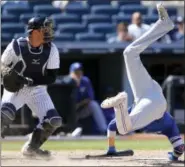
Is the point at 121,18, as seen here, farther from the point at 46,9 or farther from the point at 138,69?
the point at 138,69

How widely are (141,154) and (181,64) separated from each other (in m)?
6.59

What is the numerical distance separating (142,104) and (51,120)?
104cm

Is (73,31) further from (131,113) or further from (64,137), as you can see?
(131,113)

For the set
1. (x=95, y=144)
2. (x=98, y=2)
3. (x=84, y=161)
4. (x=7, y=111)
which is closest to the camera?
(x=84, y=161)

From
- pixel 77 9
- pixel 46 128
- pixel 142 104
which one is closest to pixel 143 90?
pixel 142 104

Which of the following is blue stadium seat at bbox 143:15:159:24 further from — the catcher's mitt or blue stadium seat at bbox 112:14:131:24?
the catcher's mitt

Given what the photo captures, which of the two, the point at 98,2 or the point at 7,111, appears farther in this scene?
the point at 98,2

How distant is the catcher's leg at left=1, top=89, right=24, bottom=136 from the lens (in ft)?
24.1

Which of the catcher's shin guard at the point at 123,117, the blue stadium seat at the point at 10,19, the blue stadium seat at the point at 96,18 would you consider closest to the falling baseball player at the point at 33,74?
the catcher's shin guard at the point at 123,117

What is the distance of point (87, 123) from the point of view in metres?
13.2

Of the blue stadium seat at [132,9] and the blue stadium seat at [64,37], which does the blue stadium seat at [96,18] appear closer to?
the blue stadium seat at [132,9]

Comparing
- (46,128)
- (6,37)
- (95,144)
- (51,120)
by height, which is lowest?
(95,144)

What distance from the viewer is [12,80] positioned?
723 centimetres

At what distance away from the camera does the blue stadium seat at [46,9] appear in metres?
15.4
